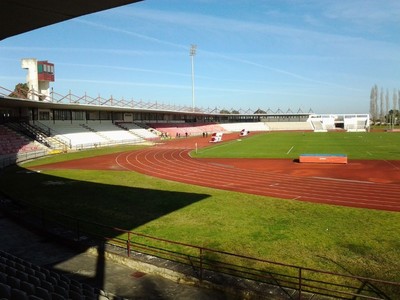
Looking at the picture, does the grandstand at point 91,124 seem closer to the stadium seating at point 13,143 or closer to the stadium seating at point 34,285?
the stadium seating at point 13,143

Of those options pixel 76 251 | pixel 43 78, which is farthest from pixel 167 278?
pixel 43 78

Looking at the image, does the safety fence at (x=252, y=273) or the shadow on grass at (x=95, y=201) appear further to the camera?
the shadow on grass at (x=95, y=201)

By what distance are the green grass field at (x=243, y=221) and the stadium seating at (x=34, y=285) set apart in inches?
200

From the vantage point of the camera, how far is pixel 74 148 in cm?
4916

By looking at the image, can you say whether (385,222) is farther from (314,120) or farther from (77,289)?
(314,120)

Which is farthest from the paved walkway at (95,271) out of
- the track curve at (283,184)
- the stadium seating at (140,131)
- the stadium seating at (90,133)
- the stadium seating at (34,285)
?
the stadium seating at (140,131)

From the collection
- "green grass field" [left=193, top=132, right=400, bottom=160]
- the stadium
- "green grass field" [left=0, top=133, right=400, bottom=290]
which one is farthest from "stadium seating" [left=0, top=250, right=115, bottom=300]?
"green grass field" [left=193, top=132, right=400, bottom=160]

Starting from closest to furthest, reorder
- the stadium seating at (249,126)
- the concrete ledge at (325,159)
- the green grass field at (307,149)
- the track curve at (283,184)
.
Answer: the track curve at (283,184), the concrete ledge at (325,159), the green grass field at (307,149), the stadium seating at (249,126)

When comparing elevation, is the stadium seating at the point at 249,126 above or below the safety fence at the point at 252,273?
above

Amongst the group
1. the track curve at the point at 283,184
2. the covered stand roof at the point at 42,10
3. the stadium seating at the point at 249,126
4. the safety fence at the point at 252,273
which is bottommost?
the track curve at the point at 283,184

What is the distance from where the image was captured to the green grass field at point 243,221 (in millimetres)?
10570

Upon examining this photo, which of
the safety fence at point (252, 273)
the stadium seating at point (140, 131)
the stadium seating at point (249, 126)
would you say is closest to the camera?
the safety fence at point (252, 273)

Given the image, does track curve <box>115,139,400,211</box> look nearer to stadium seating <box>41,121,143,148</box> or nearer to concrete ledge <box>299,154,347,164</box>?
concrete ledge <box>299,154,347,164</box>

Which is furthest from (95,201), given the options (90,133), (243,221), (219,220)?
(90,133)
